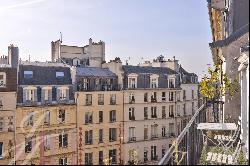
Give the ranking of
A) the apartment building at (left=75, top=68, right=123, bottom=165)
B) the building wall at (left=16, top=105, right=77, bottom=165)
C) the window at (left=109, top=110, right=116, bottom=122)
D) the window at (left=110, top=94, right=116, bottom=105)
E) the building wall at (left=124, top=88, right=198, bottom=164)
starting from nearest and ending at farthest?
A: the building wall at (left=16, top=105, right=77, bottom=165), the apartment building at (left=75, top=68, right=123, bottom=165), the window at (left=109, top=110, right=116, bottom=122), the window at (left=110, top=94, right=116, bottom=105), the building wall at (left=124, top=88, right=198, bottom=164)

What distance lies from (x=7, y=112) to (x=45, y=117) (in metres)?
4.03

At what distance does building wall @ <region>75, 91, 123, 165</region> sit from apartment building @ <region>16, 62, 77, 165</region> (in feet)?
2.46

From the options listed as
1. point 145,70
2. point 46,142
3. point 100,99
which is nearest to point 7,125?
point 46,142

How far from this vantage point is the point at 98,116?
134 ft

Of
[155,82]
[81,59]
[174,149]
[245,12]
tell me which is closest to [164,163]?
[174,149]

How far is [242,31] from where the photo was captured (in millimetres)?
10383

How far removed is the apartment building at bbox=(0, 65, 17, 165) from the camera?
112 ft

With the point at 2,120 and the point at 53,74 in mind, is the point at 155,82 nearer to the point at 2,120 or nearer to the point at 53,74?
the point at 53,74

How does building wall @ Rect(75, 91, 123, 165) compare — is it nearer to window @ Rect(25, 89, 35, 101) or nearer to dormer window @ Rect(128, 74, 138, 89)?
dormer window @ Rect(128, 74, 138, 89)

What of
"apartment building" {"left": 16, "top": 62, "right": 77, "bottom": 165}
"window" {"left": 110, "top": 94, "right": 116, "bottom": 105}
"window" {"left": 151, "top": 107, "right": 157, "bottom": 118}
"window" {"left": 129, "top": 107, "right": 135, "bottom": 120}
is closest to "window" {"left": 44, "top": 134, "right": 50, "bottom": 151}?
"apartment building" {"left": 16, "top": 62, "right": 77, "bottom": 165}

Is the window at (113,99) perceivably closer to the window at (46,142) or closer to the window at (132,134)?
the window at (132,134)

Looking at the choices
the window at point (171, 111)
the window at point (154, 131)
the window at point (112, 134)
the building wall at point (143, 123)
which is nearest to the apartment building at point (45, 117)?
the window at point (112, 134)

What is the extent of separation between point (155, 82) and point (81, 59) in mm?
13144

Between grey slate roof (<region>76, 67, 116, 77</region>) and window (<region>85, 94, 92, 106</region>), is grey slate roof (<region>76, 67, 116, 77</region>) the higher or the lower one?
the higher one
